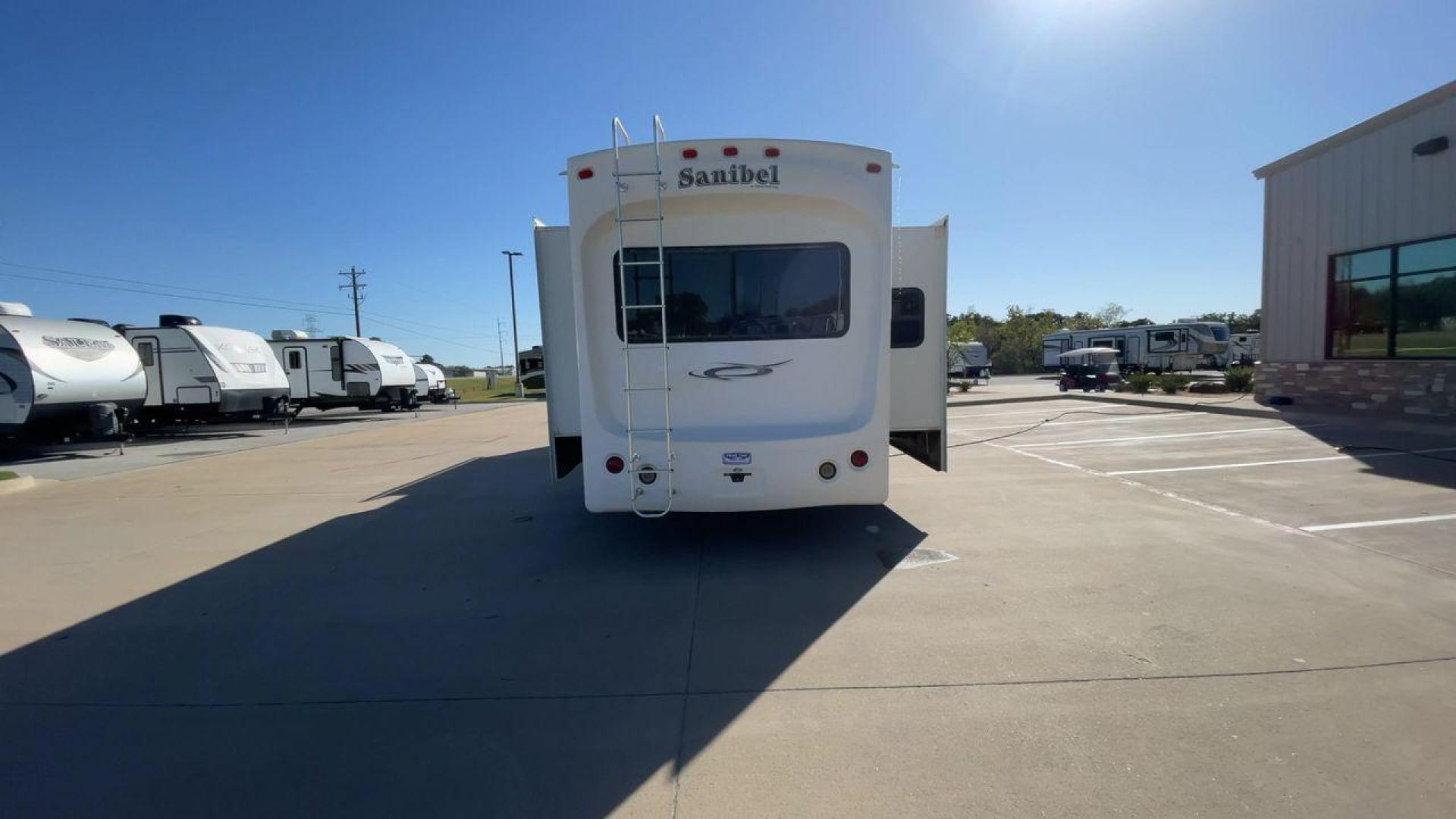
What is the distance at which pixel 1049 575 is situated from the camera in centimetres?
516

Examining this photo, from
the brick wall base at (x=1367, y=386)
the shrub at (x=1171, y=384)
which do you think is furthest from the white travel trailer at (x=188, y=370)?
the shrub at (x=1171, y=384)

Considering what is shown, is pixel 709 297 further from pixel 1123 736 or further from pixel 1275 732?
pixel 1275 732

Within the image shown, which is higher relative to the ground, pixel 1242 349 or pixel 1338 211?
pixel 1338 211

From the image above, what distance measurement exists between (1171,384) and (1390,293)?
8.10 m

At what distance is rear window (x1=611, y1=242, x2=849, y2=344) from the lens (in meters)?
5.51

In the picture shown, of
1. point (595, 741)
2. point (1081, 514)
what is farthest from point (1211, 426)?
point (595, 741)

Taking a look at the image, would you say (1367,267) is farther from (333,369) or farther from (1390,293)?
(333,369)

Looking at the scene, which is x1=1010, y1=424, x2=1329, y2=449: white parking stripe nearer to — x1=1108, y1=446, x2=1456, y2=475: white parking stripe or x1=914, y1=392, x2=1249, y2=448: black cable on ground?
x1=914, y1=392, x2=1249, y2=448: black cable on ground

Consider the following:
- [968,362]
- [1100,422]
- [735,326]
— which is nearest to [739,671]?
[735,326]

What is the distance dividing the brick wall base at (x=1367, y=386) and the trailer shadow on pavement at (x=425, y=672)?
12398mm

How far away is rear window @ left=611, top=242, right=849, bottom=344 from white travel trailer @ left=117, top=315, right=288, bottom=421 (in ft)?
54.0

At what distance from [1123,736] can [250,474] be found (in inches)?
506

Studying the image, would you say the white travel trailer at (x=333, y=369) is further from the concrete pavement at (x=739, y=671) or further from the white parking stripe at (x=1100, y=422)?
the white parking stripe at (x=1100, y=422)

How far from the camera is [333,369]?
24.0 metres
